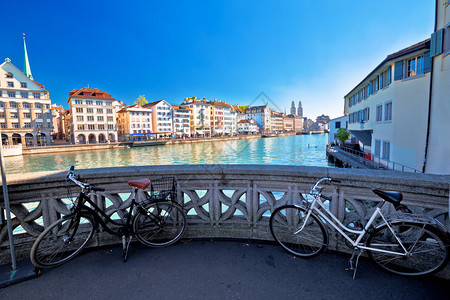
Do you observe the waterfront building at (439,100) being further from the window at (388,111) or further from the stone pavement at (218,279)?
the stone pavement at (218,279)

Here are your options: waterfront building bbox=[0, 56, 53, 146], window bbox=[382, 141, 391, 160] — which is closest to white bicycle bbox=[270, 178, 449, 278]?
window bbox=[382, 141, 391, 160]

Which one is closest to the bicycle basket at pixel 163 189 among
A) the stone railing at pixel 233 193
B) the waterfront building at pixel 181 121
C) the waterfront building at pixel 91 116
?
the stone railing at pixel 233 193

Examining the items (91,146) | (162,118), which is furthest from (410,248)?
(162,118)

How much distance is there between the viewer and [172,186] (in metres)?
3.27

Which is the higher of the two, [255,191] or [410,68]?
[410,68]

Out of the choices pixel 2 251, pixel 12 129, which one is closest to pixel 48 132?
pixel 12 129

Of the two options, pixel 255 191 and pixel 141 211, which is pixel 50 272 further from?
pixel 255 191

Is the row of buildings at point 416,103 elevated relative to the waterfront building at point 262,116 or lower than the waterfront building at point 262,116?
lower

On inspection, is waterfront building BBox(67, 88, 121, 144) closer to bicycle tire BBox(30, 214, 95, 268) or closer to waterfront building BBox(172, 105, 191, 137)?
waterfront building BBox(172, 105, 191, 137)

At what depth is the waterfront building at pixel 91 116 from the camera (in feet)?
233

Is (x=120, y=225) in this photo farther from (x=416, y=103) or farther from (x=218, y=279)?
(x=416, y=103)

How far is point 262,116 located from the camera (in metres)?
171

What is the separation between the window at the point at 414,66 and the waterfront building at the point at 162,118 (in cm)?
8289

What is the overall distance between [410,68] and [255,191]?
63.3 ft
